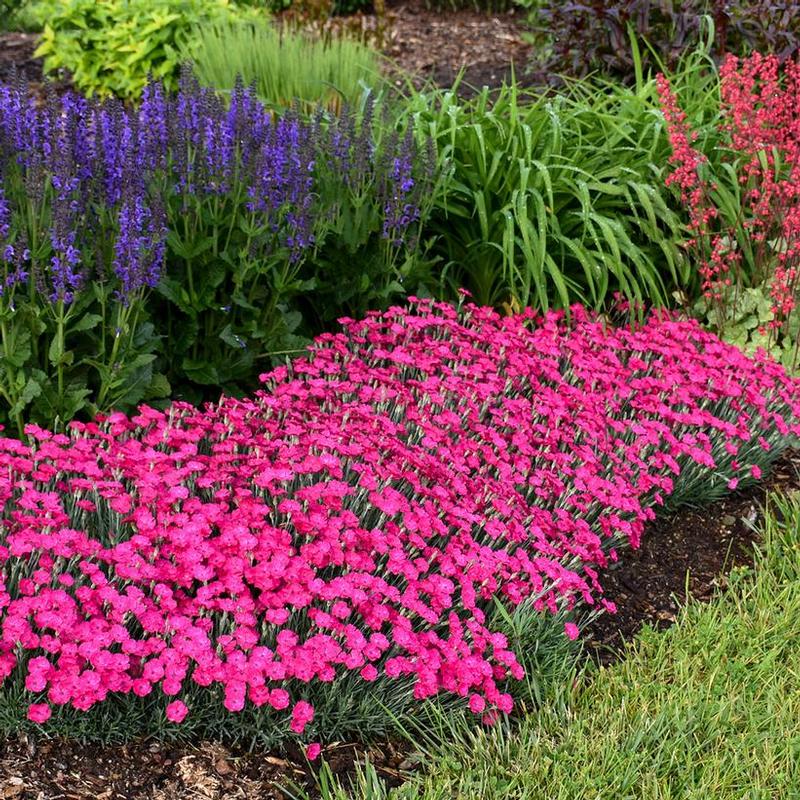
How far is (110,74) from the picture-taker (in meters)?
8.55

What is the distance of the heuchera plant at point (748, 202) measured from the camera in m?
5.20

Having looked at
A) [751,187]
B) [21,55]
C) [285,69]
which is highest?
[285,69]

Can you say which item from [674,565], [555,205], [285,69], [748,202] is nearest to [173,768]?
[674,565]

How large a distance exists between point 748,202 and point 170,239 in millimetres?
3357

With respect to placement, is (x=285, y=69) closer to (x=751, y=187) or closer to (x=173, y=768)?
(x=751, y=187)

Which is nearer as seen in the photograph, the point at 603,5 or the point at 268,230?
the point at 268,230

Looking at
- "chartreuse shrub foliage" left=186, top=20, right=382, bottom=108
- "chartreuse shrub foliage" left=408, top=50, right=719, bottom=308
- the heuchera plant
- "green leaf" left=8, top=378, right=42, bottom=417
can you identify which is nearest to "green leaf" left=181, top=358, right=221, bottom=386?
"green leaf" left=8, top=378, right=42, bottom=417

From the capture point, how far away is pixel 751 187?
5.77 metres

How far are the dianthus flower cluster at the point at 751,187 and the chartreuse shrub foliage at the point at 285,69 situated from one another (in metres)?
2.41

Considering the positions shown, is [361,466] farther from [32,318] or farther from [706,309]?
[706,309]

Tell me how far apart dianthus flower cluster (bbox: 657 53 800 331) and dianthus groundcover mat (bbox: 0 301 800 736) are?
90 cm

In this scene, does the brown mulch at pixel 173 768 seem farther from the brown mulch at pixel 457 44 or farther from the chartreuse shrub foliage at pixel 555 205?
the brown mulch at pixel 457 44

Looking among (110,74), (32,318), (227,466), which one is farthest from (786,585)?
(110,74)

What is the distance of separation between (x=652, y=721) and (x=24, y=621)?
170cm
